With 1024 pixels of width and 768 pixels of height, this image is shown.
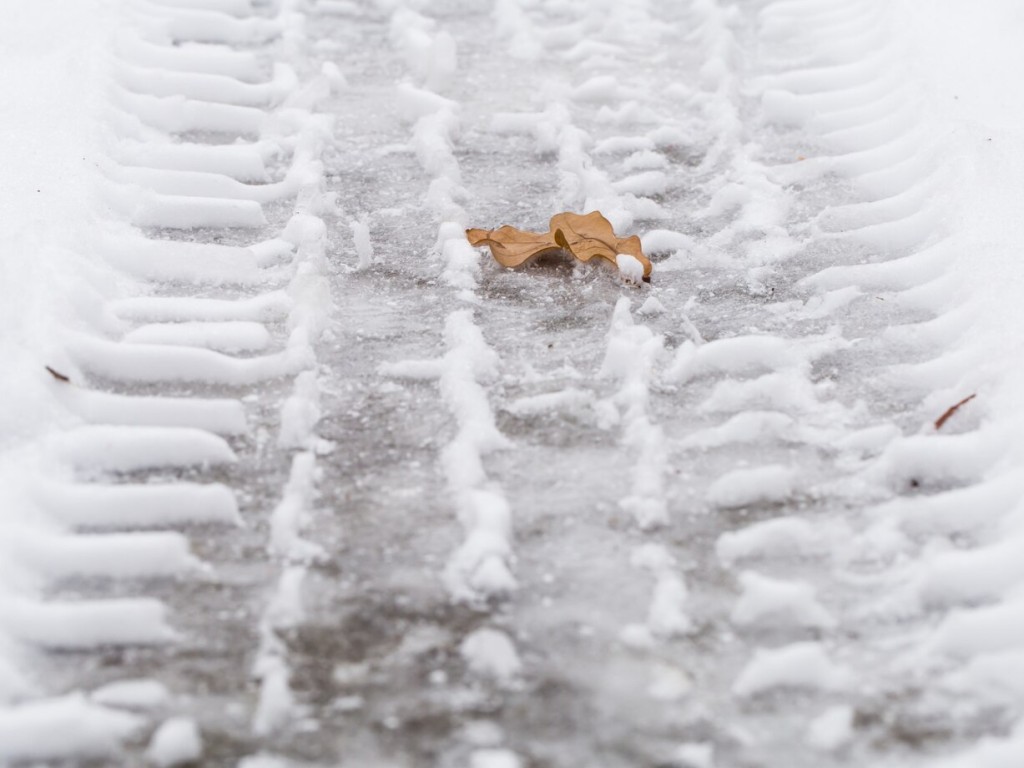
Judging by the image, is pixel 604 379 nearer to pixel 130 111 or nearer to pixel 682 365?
pixel 682 365

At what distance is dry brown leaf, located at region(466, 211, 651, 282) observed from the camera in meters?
2.29

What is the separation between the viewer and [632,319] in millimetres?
2105

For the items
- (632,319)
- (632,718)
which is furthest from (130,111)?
(632,718)

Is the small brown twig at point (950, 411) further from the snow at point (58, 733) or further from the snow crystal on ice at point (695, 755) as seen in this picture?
the snow at point (58, 733)

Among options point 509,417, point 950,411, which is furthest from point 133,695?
point 950,411

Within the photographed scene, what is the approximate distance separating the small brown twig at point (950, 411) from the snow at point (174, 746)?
115 centimetres

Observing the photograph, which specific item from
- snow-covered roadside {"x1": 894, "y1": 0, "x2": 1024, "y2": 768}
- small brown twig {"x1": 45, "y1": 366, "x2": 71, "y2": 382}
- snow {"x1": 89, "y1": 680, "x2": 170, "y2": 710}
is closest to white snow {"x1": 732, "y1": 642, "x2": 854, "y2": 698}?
snow-covered roadside {"x1": 894, "y1": 0, "x2": 1024, "y2": 768}

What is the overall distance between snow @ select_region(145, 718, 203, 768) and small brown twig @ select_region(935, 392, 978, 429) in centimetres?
115

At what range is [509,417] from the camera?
1.87m

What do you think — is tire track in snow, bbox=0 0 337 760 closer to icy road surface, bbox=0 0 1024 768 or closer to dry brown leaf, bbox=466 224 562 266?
icy road surface, bbox=0 0 1024 768

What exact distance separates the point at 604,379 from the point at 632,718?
72cm

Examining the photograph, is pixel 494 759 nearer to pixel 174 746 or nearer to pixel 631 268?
pixel 174 746

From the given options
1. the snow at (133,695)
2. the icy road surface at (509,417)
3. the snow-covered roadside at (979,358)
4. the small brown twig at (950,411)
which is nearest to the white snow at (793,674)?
the icy road surface at (509,417)

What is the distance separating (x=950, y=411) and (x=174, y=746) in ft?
3.91
